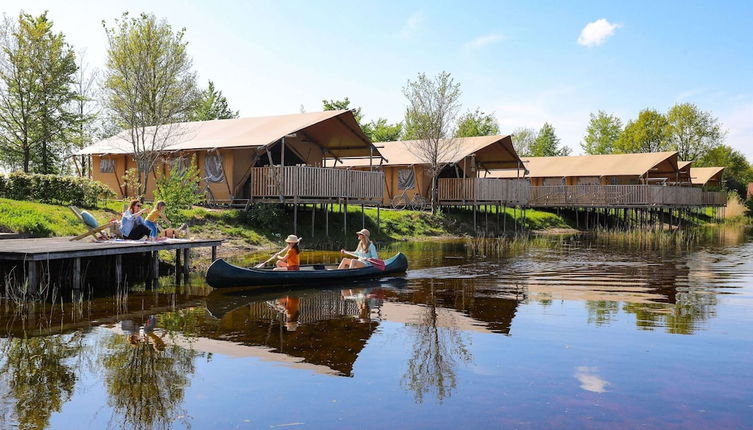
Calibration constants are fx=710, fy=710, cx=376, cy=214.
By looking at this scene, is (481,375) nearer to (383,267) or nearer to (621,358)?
(621,358)

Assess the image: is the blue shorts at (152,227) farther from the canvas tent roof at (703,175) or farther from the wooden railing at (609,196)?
the canvas tent roof at (703,175)

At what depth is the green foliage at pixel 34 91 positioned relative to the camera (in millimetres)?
37062

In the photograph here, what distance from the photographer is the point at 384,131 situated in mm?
75750

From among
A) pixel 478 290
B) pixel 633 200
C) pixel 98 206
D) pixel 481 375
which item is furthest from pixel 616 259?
pixel 633 200

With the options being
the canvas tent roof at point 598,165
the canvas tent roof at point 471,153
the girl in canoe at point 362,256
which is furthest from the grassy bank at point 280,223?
the girl in canoe at point 362,256

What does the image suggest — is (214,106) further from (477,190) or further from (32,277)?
(32,277)

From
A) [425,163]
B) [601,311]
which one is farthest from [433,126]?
[601,311]

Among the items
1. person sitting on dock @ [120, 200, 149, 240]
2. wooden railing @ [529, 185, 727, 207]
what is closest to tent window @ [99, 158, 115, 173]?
person sitting on dock @ [120, 200, 149, 240]

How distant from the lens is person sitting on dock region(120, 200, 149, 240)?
54.6 feet

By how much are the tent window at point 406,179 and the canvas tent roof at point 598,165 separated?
956 cm

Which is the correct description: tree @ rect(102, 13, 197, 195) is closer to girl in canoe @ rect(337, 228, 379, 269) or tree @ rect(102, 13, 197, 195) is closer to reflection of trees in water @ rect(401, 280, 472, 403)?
girl in canoe @ rect(337, 228, 379, 269)

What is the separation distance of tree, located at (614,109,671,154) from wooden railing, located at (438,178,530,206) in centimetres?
4242

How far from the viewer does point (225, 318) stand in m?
12.7

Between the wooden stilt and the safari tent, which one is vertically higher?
the safari tent
